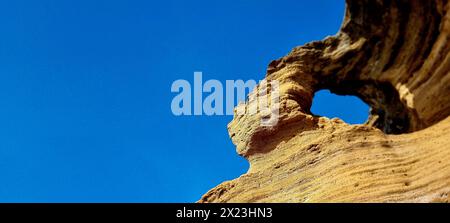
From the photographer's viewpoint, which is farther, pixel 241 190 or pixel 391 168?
pixel 241 190

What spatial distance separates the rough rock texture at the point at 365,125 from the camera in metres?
11.7

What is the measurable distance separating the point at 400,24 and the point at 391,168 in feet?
22.1

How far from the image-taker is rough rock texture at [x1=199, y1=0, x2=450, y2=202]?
38.4ft

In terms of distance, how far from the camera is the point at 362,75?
18.3 meters

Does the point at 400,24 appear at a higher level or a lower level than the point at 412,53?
higher

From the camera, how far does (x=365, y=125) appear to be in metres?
13.7
